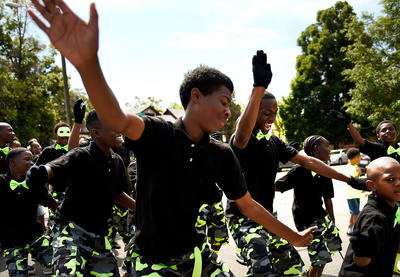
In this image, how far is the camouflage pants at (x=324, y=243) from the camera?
161 inches

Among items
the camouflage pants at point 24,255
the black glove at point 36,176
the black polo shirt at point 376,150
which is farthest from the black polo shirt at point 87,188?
the black polo shirt at point 376,150

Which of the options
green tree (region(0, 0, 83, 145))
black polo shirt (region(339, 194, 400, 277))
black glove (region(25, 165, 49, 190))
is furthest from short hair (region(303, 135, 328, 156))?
green tree (region(0, 0, 83, 145))

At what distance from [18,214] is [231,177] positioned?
2985 millimetres

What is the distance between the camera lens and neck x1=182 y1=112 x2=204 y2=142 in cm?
209

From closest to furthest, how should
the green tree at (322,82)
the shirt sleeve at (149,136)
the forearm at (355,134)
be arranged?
the shirt sleeve at (149,136)
the forearm at (355,134)
the green tree at (322,82)

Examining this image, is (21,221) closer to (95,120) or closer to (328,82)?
(95,120)

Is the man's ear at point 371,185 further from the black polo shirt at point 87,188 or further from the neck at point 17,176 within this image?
the neck at point 17,176

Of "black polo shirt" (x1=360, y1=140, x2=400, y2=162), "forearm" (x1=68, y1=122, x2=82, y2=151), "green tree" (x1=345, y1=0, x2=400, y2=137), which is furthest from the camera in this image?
"green tree" (x1=345, y1=0, x2=400, y2=137)

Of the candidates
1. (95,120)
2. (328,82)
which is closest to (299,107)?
(328,82)

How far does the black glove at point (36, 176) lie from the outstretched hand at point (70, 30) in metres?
1.83

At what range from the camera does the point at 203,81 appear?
6.88ft

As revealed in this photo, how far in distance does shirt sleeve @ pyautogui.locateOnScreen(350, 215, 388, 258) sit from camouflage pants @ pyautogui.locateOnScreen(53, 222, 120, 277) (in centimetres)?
220

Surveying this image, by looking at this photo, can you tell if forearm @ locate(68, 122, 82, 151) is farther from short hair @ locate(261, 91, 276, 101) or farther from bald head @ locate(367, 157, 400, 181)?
bald head @ locate(367, 157, 400, 181)

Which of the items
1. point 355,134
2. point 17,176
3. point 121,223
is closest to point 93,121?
point 17,176
